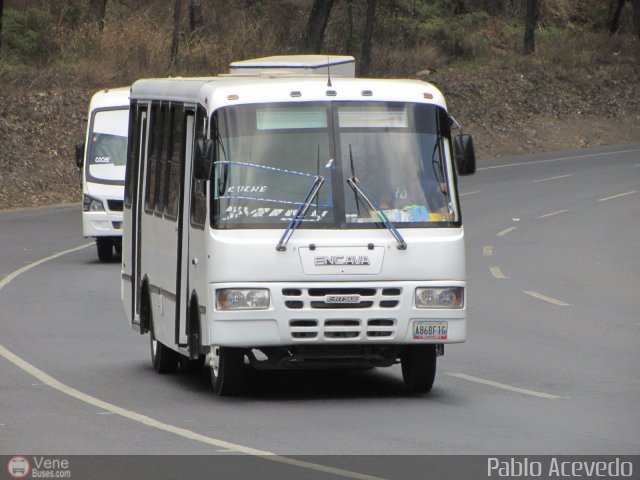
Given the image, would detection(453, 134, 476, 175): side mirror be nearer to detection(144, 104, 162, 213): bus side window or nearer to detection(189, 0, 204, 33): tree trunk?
detection(144, 104, 162, 213): bus side window

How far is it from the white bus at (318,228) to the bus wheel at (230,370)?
0.04ft

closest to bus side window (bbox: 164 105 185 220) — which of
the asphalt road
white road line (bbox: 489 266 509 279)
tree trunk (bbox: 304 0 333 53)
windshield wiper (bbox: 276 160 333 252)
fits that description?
windshield wiper (bbox: 276 160 333 252)

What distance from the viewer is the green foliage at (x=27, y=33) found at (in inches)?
1849

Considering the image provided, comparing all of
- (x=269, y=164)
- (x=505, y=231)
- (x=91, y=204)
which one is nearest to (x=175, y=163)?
(x=269, y=164)

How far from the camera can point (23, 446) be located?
9.46m

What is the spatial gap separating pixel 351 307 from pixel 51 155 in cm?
2987

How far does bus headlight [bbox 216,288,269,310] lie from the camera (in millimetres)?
11250

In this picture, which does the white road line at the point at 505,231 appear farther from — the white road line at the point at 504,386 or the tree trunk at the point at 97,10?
the tree trunk at the point at 97,10

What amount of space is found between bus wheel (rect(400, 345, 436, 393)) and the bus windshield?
49.2 ft

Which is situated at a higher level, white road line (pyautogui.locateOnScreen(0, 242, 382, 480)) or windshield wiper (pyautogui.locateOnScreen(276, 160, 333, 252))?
windshield wiper (pyautogui.locateOnScreen(276, 160, 333, 252))

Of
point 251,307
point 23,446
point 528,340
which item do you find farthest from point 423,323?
point 528,340

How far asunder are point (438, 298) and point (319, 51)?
39.2 m

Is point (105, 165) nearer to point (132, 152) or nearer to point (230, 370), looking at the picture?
point (132, 152)

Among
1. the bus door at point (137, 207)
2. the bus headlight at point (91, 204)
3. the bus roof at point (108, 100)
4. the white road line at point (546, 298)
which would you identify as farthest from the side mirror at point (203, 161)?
the bus roof at point (108, 100)
